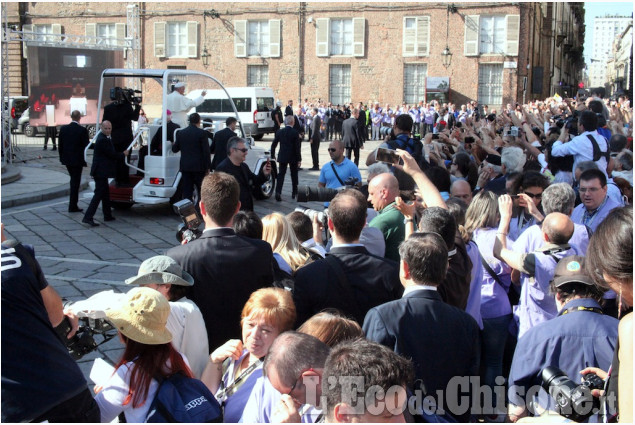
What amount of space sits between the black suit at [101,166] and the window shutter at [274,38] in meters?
26.5

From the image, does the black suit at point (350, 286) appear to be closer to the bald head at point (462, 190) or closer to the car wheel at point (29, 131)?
the bald head at point (462, 190)

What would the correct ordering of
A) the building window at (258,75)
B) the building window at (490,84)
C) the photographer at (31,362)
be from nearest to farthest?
the photographer at (31,362)
the building window at (490,84)
the building window at (258,75)

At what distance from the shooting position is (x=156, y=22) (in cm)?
3656

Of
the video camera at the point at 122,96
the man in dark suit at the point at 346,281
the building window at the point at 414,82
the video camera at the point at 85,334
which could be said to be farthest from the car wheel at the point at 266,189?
the building window at the point at 414,82

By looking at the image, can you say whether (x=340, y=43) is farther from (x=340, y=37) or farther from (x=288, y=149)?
(x=288, y=149)

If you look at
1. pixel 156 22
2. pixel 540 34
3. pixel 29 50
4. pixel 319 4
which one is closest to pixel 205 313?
pixel 29 50

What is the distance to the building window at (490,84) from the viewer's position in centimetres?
3375

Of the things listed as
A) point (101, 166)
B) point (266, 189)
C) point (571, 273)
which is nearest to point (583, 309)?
point (571, 273)

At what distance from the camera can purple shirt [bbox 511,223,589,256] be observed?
4.21 metres

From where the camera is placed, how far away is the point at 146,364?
265 cm

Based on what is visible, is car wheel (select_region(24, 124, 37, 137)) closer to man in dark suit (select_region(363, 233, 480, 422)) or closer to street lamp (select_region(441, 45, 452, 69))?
street lamp (select_region(441, 45, 452, 69))

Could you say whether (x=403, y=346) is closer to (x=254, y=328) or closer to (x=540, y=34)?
(x=254, y=328)

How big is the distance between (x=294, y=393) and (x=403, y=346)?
61 cm

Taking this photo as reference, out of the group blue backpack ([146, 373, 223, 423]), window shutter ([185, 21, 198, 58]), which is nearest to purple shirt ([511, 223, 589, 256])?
blue backpack ([146, 373, 223, 423])
